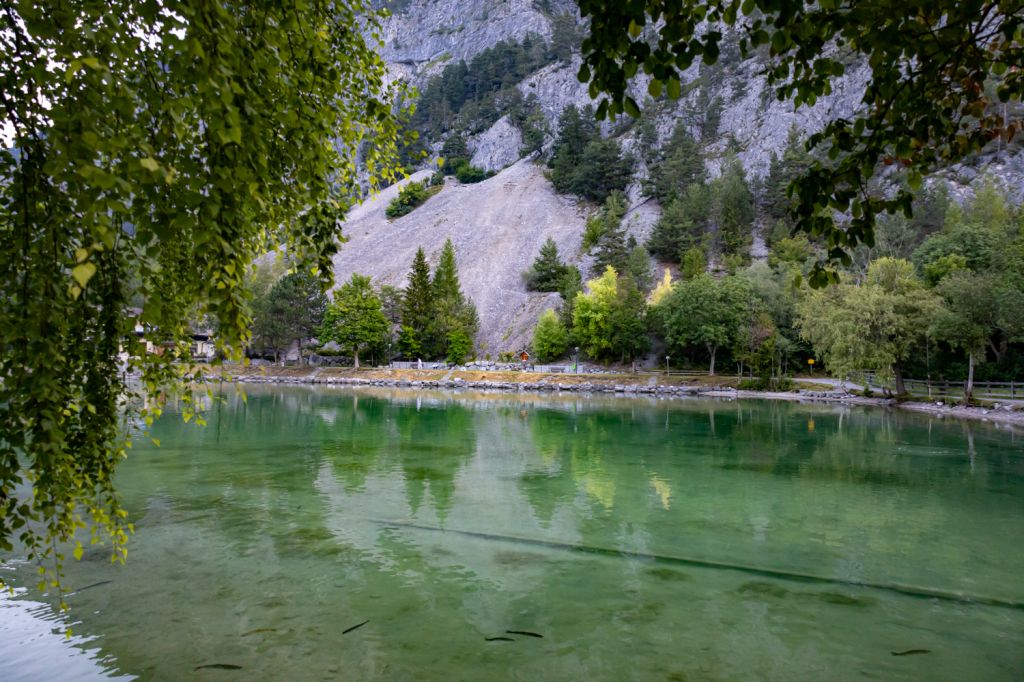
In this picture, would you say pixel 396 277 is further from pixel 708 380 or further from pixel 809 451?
pixel 809 451

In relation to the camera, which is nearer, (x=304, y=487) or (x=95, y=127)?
(x=95, y=127)

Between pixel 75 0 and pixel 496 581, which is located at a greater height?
pixel 75 0

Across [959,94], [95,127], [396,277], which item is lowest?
[95,127]

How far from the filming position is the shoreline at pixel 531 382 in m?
57.3

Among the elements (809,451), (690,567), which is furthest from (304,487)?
(809,451)

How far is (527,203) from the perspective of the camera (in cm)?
12388

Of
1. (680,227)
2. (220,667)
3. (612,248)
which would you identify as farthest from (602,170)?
(220,667)

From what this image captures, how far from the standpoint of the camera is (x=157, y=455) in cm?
1986

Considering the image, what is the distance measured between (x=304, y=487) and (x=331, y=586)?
747cm

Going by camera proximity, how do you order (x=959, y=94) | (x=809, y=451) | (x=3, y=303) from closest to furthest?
(x=3, y=303)
(x=959, y=94)
(x=809, y=451)

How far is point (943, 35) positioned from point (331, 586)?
30.4ft

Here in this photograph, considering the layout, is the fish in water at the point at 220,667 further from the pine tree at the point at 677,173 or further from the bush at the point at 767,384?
the pine tree at the point at 677,173

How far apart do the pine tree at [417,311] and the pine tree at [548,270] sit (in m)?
20.2

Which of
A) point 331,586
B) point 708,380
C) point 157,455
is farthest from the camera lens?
point 708,380
